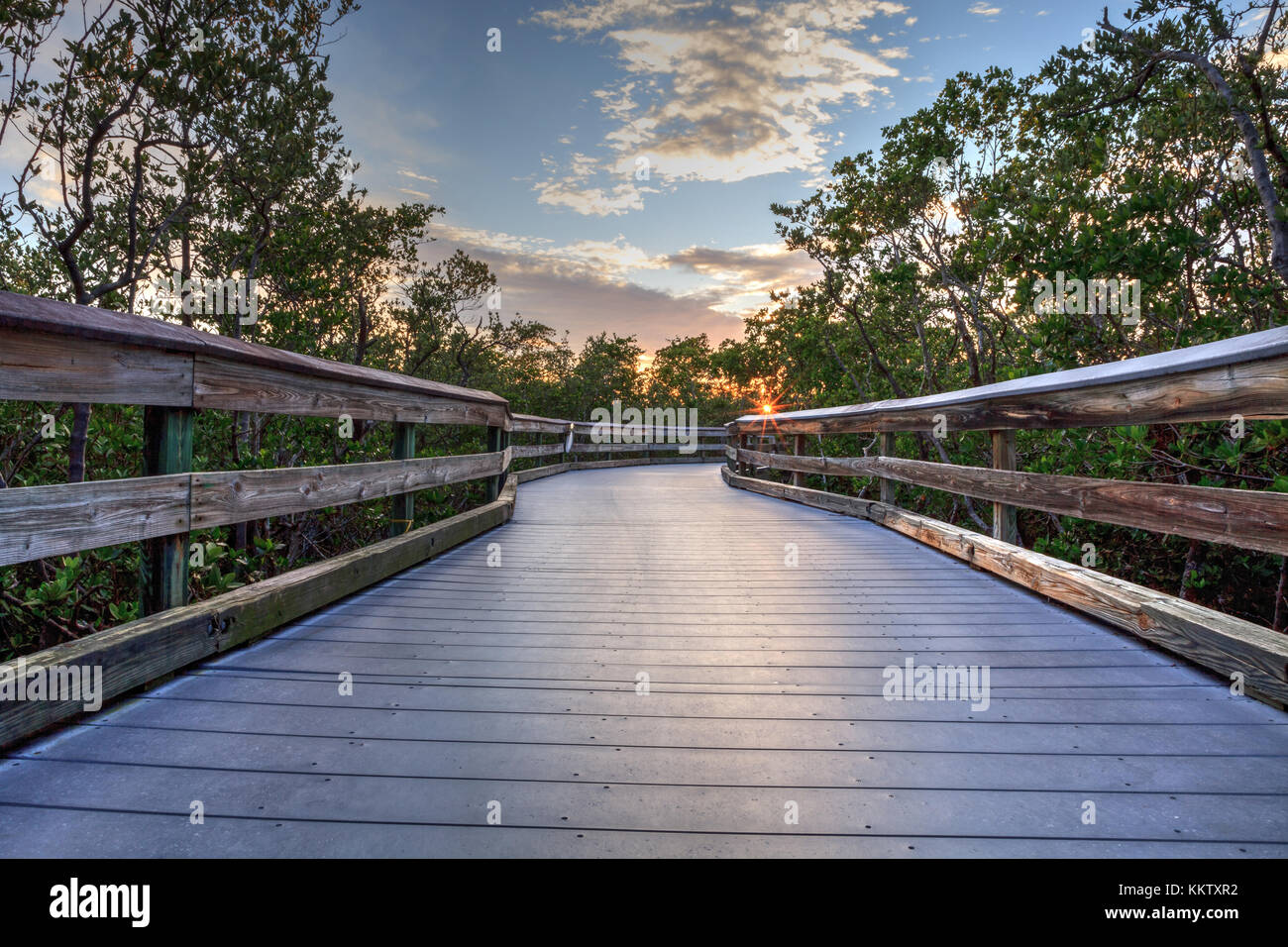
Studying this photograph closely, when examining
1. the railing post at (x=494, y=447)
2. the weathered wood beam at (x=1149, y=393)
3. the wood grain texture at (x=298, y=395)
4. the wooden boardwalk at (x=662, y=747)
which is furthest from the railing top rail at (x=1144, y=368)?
the railing post at (x=494, y=447)

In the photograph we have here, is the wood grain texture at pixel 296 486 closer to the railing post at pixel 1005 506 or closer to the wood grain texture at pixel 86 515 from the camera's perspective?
the wood grain texture at pixel 86 515

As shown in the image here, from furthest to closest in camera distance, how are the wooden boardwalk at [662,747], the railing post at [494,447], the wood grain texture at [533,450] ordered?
1. the wood grain texture at [533,450]
2. the railing post at [494,447]
3. the wooden boardwalk at [662,747]

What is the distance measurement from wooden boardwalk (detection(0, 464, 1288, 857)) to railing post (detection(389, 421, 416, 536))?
4.68 ft

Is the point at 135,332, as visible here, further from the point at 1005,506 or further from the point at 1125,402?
the point at 1005,506

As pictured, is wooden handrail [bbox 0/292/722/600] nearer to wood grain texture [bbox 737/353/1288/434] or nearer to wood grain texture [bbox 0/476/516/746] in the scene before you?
wood grain texture [bbox 0/476/516/746]

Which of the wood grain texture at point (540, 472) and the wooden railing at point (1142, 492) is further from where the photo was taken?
the wood grain texture at point (540, 472)

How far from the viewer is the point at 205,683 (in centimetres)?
229

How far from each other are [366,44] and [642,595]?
8.21 meters

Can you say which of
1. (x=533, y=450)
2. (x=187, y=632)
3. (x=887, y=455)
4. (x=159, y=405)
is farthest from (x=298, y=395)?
(x=533, y=450)

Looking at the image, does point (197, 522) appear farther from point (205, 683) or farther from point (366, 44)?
point (366, 44)

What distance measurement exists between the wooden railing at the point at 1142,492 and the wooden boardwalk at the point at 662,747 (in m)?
A: 0.15

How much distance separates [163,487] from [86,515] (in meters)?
0.35

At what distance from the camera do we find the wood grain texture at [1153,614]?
2.16m
